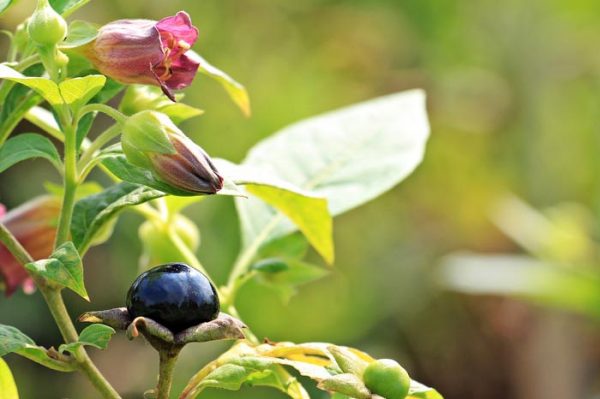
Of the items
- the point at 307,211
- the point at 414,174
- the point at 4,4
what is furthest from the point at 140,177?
the point at 414,174

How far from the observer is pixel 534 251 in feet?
11.2

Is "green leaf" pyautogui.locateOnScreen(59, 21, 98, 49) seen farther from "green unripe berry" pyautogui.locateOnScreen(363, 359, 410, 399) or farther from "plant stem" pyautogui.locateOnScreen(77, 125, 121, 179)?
"green unripe berry" pyautogui.locateOnScreen(363, 359, 410, 399)

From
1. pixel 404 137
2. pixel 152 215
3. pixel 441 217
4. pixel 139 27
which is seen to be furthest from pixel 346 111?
pixel 441 217

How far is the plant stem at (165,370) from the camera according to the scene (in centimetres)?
62

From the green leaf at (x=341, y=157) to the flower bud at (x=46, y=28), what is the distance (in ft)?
1.31

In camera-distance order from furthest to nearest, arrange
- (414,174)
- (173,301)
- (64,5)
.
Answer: (414,174)
(64,5)
(173,301)

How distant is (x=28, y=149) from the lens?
27.7 inches

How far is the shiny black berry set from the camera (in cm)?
62

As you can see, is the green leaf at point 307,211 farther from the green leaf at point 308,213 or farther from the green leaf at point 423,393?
the green leaf at point 423,393

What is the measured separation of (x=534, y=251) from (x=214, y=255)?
40.4 inches

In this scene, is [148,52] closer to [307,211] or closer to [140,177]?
[140,177]

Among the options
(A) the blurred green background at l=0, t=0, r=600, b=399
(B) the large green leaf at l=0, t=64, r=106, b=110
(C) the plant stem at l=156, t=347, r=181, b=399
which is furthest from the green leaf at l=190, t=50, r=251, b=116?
(A) the blurred green background at l=0, t=0, r=600, b=399

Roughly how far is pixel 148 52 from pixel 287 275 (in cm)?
31

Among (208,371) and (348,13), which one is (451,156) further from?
(208,371)
